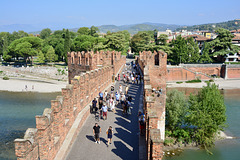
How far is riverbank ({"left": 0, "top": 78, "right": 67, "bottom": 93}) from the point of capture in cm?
5831

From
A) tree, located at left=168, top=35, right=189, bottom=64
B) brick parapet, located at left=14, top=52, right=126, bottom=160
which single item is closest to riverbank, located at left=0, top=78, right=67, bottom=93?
tree, located at left=168, top=35, right=189, bottom=64

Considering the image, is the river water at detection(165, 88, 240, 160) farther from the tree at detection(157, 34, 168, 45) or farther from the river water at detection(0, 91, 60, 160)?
the tree at detection(157, 34, 168, 45)

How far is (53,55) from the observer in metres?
80.0

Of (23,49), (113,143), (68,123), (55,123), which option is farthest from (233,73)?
(55,123)

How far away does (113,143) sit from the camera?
441 inches

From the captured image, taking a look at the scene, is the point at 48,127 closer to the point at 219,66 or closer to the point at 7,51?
the point at 219,66

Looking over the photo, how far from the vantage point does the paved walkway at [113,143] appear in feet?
33.3

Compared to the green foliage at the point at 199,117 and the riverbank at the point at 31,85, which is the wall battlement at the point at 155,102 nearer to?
the green foliage at the point at 199,117

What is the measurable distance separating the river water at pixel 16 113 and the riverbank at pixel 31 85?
10.7ft

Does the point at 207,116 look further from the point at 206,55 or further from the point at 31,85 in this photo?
the point at 31,85

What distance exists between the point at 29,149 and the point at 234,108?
4336 cm

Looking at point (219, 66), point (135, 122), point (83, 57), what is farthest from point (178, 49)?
point (135, 122)

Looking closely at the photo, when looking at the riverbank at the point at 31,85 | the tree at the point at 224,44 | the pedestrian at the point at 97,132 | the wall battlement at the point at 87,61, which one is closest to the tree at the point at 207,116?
the wall battlement at the point at 87,61

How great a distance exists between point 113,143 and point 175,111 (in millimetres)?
22217
